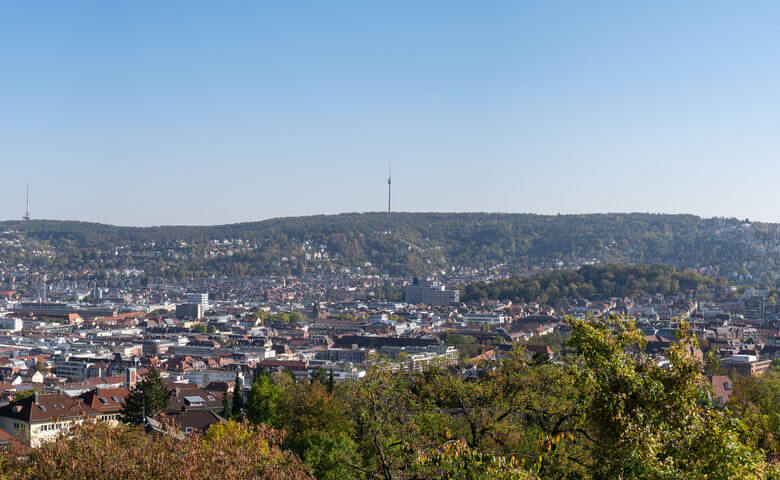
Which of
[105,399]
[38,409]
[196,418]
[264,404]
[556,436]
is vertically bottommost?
[196,418]

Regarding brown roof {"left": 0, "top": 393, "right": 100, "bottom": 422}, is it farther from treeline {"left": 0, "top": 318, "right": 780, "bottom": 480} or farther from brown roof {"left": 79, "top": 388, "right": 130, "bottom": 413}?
treeline {"left": 0, "top": 318, "right": 780, "bottom": 480}

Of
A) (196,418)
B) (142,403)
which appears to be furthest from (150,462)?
(196,418)

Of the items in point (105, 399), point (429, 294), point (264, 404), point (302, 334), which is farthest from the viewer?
point (429, 294)

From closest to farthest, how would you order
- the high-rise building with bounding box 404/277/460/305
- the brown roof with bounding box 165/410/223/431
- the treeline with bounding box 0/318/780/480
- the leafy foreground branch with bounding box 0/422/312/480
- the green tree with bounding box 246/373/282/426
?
the treeline with bounding box 0/318/780/480 → the leafy foreground branch with bounding box 0/422/312/480 → the brown roof with bounding box 165/410/223/431 → the green tree with bounding box 246/373/282/426 → the high-rise building with bounding box 404/277/460/305

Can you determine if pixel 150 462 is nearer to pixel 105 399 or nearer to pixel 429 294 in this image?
pixel 105 399

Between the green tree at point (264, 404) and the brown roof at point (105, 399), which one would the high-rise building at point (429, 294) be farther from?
the green tree at point (264, 404)

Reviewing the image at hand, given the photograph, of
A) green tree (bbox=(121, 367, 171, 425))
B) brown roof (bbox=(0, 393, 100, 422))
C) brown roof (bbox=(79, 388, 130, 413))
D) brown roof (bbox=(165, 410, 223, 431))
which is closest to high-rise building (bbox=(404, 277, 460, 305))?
brown roof (bbox=(79, 388, 130, 413))

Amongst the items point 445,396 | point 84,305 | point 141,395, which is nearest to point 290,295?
point 84,305

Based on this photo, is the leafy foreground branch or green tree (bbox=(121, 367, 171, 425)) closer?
the leafy foreground branch
